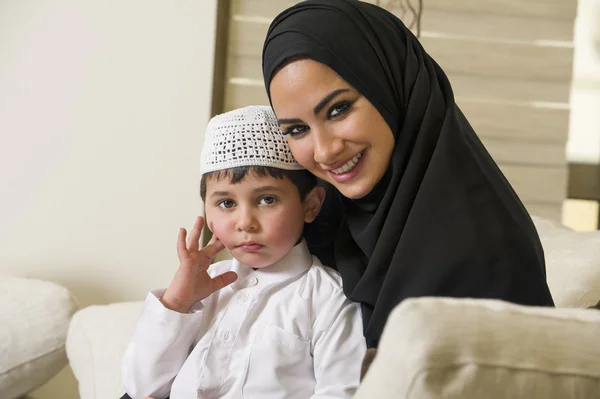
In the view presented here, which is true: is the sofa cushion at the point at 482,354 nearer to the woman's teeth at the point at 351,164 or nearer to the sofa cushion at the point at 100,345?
the woman's teeth at the point at 351,164

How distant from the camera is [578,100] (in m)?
3.14

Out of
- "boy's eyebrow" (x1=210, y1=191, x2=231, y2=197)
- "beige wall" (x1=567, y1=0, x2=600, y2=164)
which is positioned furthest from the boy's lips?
"beige wall" (x1=567, y1=0, x2=600, y2=164)

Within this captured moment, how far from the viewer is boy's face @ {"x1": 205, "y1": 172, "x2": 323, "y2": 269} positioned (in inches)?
48.2

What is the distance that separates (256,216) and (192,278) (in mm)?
179

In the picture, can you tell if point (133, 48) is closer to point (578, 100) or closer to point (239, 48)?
point (239, 48)

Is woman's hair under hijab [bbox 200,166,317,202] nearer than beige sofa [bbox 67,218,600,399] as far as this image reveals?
No

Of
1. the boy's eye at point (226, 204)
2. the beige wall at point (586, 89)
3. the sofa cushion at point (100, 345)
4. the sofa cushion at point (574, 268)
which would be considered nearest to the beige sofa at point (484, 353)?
the boy's eye at point (226, 204)

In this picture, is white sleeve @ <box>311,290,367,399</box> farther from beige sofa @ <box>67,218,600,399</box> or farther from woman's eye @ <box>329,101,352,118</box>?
beige sofa @ <box>67,218,600,399</box>

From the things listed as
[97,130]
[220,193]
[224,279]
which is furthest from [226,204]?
[97,130]

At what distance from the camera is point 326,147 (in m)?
1.16

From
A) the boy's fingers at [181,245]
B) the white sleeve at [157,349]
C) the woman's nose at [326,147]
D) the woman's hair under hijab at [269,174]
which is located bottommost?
the white sleeve at [157,349]

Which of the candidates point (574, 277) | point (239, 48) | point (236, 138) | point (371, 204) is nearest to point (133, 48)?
point (239, 48)

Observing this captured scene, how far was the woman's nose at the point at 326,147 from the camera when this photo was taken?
1147 millimetres

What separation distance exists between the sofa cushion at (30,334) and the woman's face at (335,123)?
3.55 ft
